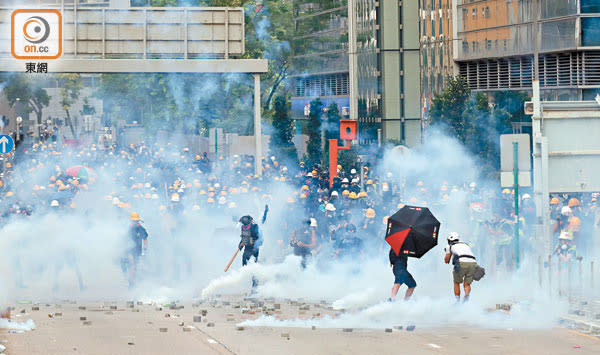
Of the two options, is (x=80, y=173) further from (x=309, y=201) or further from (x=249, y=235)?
(x=249, y=235)

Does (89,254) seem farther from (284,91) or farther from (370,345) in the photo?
(284,91)

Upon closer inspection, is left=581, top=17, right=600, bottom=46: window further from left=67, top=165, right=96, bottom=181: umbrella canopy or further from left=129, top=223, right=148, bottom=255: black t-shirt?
Answer: left=129, top=223, right=148, bottom=255: black t-shirt

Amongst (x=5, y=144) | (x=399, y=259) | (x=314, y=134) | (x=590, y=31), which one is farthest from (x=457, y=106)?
(x=399, y=259)

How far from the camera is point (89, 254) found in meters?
25.2

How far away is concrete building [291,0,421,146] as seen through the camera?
2290 inches

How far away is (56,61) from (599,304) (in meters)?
20.4

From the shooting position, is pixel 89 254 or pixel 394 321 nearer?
pixel 394 321

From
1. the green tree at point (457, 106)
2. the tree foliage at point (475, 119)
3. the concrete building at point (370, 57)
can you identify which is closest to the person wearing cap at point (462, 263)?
the tree foliage at point (475, 119)

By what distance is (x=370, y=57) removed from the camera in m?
59.6

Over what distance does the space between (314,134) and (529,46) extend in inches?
507

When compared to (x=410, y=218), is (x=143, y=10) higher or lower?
higher

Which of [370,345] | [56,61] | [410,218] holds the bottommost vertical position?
[370,345]

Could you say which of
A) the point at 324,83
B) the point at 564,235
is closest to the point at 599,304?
the point at 564,235

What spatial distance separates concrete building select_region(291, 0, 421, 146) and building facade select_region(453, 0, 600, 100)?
28.9ft
